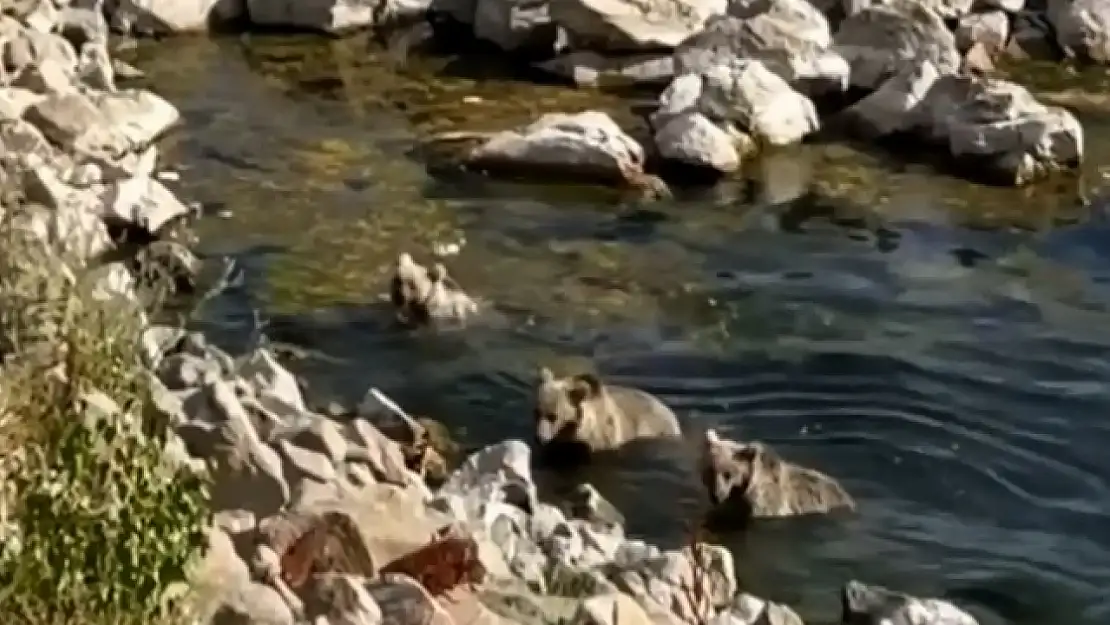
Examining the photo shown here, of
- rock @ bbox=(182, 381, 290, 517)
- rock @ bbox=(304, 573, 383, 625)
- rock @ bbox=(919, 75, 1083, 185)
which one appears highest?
rock @ bbox=(304, 573, 383, 625)

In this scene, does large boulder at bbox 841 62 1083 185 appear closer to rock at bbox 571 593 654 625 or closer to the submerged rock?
the submerged rock

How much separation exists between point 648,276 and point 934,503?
3.60 meters

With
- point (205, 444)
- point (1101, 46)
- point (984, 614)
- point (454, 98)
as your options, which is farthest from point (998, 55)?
point (205, 444)

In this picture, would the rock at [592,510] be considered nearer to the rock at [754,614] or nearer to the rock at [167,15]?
the rock at [754,614]

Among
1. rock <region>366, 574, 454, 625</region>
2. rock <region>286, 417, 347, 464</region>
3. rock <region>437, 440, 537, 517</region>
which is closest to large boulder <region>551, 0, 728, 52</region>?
rock <region>437, 440, 537, 517</region>

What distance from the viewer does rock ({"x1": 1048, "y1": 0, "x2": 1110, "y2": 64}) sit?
19188 millimetres

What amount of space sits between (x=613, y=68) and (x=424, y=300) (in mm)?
6345

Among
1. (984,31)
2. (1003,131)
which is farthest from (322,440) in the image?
(984,31)

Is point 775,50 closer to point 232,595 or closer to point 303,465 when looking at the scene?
point 303,465

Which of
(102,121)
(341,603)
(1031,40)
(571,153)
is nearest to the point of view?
(341,603)

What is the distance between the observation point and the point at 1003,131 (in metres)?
16.2

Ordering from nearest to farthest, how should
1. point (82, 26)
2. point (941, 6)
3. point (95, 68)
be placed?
point (95, 68)
point (82, 26)
point (941, 6)

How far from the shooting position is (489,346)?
495 inches

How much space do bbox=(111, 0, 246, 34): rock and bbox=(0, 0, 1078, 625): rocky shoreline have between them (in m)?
0.02
